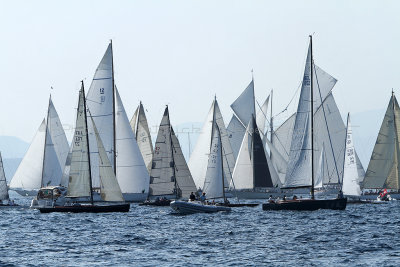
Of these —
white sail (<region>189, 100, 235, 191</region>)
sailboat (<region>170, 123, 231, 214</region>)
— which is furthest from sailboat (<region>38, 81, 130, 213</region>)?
white sail (<region>189, 100, 235, 191</region>)

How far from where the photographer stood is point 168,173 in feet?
287

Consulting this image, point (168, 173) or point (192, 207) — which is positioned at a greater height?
point (168, 173)

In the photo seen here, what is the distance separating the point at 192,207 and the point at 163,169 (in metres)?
12.8

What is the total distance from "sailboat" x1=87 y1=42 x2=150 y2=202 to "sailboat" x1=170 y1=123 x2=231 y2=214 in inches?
513

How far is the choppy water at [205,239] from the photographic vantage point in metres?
44.8

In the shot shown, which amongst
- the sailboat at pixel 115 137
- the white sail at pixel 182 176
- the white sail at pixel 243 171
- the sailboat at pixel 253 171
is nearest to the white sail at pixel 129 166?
the sailboat at pixel 115 137

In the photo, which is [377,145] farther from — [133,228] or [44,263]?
[44,263]

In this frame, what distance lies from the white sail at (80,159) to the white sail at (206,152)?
115 ft

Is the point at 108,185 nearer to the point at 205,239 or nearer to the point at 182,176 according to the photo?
the point at 182,176

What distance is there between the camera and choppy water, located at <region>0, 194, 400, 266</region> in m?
44.8

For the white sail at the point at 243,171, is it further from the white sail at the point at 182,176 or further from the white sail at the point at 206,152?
the white sail at the point at 182,176

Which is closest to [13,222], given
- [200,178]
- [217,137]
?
[217,137]

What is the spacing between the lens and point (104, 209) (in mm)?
74812

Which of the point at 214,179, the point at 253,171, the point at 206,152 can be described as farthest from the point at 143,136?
the point at 214,179
